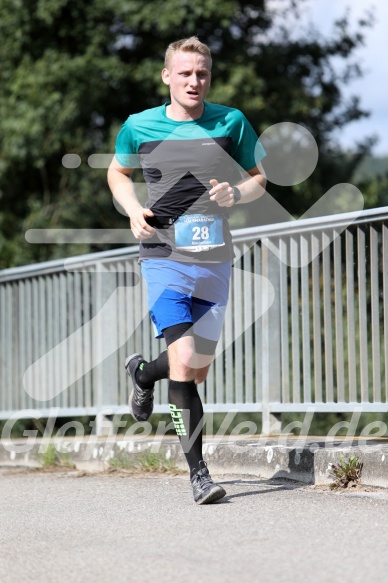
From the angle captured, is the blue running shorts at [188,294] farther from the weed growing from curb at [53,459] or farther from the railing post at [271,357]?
the weed growing from curb at [53,459]

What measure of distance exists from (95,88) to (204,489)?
15.9 metres

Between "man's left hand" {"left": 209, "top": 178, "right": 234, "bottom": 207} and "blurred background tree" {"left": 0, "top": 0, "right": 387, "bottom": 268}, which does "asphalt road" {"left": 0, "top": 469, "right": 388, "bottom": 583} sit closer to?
"man's left hand" {"left": 209, "top": 178, "right": 234, "bottom": 207}

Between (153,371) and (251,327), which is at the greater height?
(251,327)

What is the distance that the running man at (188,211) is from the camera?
5.51 m

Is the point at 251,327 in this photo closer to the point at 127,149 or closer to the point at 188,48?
the point at 127,149

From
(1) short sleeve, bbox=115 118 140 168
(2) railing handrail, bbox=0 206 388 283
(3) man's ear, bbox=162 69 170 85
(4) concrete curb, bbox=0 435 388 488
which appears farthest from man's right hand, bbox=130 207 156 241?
(4) concrete curb, bbox=0 435 388 488

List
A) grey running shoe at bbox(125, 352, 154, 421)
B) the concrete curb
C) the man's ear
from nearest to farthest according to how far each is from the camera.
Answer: the concrete curb → the man's ear → grey running shoe at bbox(125, 352, 154, 421)

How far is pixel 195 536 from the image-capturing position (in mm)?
4477

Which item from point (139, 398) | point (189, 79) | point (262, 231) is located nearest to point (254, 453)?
point (139, 398)

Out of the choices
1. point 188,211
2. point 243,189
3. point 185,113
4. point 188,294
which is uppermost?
point 185,113

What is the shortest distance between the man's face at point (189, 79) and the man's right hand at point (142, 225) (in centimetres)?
57

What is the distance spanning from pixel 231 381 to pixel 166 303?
6.01ft

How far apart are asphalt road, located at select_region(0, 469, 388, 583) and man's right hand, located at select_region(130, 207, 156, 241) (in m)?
1.31

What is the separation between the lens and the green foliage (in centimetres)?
554
